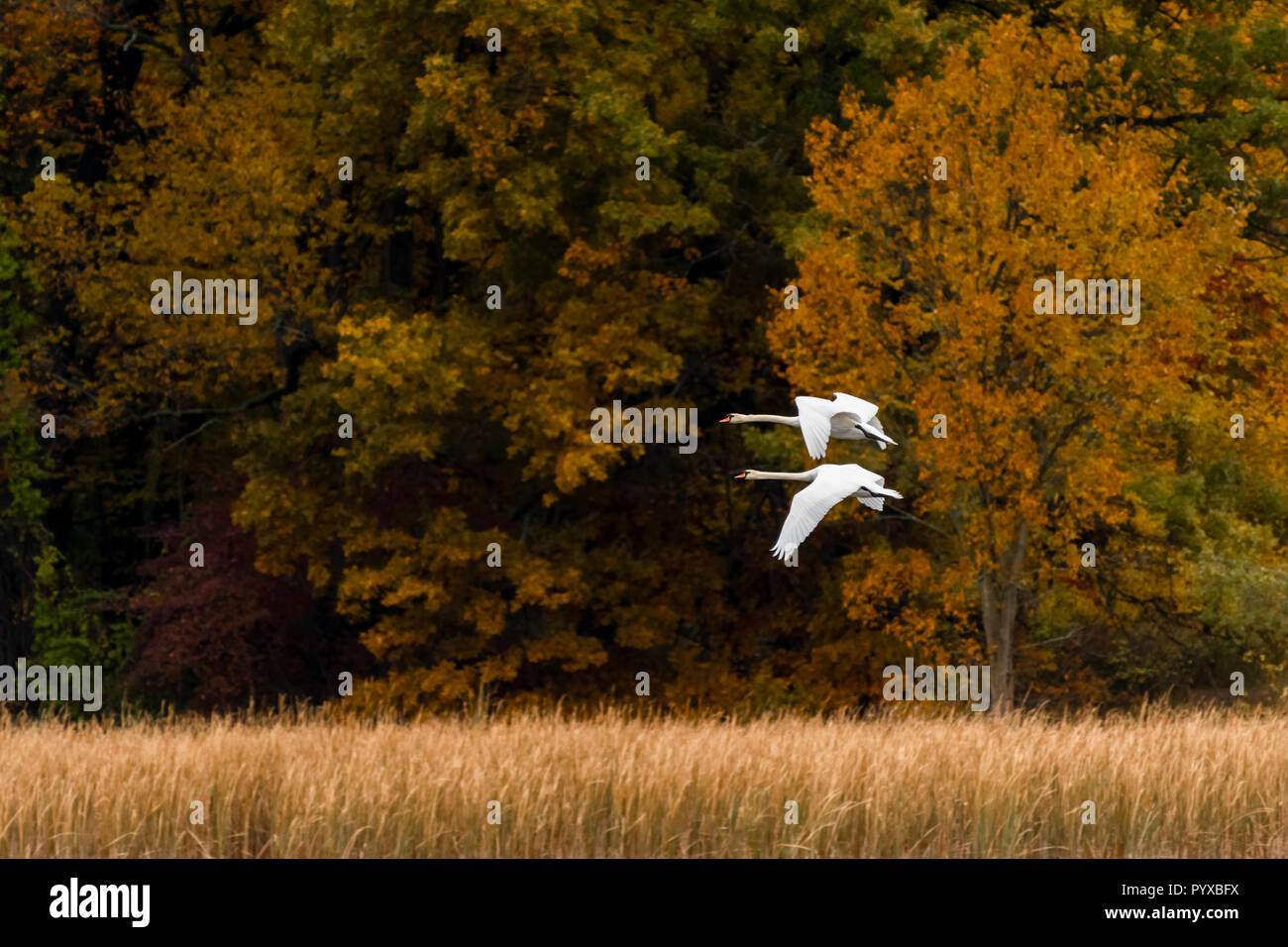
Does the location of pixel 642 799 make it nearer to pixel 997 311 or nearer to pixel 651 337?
pixel 997 311

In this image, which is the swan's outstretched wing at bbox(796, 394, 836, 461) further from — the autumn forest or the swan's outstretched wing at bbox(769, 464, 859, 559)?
the autumn forest

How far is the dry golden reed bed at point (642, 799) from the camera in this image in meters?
10.4

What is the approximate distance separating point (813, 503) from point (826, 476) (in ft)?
0.91

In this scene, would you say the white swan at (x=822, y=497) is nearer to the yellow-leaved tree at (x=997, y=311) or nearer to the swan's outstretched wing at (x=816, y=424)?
the swan's outstretched wing at (x=816, y=424)

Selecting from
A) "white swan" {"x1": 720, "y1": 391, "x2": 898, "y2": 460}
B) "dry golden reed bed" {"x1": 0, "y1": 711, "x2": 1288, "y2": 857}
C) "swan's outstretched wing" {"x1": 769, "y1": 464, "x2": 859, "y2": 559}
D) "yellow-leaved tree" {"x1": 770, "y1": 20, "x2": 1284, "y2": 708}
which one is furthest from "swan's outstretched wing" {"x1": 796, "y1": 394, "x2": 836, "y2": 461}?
"yellow-leaved tree" {"x1": 770, "y1": 20, "x2": 1284, "y2": 708}

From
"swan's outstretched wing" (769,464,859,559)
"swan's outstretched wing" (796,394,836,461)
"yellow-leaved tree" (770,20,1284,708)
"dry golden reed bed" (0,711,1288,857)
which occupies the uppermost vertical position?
"yellow-leaved tree" (770,20,1284,708)

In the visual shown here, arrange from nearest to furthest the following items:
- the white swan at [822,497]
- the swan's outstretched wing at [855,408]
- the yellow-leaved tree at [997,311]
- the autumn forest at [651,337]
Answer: the white swan at [822,497]
the swan's outstretched wing at [855,408]
the yellow-leaved tree at [997,311]
the autumn forest at [651,337]

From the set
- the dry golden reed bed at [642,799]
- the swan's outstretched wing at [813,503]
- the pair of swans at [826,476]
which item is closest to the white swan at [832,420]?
the pair of swans at [826,476]

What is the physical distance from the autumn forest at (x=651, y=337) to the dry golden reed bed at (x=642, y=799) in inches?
330

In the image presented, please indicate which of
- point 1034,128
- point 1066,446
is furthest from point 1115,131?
point 1066,446

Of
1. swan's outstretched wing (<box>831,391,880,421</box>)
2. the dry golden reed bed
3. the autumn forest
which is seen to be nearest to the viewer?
swan's outstretched wing (<box>831,391,880,421</box>)

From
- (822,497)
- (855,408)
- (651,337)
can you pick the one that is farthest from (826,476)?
(651,337)

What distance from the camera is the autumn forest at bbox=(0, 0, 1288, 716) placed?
2002cm

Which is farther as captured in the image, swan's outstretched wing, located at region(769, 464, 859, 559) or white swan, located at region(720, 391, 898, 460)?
white swan, located at region(720, 391, 898, 460)
